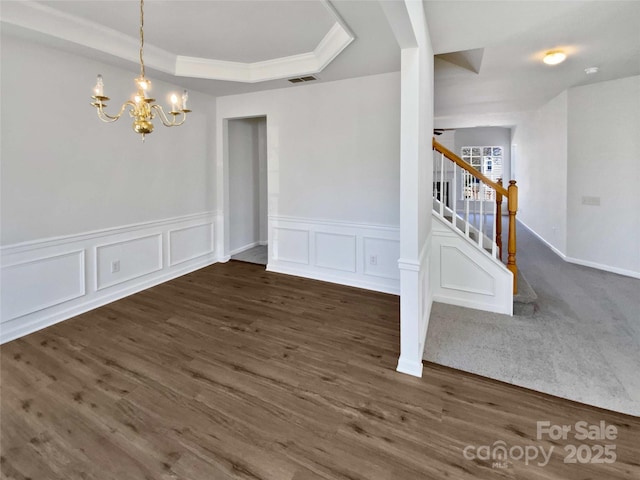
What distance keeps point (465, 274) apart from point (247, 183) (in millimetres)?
4137

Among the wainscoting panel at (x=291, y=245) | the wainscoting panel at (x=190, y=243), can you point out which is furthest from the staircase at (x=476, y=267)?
the wainscoting panel at (x=190, y=243)

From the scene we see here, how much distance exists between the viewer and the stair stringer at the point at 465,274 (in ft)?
10.5

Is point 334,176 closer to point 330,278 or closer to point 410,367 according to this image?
point 330,278

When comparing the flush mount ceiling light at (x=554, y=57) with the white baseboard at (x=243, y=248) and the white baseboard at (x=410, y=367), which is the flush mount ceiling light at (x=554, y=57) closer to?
the white baseboard at (x=410, y=367)

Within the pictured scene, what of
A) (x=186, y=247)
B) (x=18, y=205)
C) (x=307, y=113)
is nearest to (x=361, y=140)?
(x=307, y=113)

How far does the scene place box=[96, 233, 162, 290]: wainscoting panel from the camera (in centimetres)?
359

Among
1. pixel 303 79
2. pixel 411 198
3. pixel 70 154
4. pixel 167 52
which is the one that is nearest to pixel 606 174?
pixel 411 198

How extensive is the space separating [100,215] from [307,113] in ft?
9.13

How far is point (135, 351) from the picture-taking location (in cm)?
264

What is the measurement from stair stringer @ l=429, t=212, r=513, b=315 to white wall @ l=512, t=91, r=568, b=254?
295cm

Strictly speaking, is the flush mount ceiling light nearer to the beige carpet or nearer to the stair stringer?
the stair stringer

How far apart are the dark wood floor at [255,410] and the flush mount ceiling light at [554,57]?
11.0ft

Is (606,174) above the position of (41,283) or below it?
above

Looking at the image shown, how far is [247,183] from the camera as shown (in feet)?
19.6
